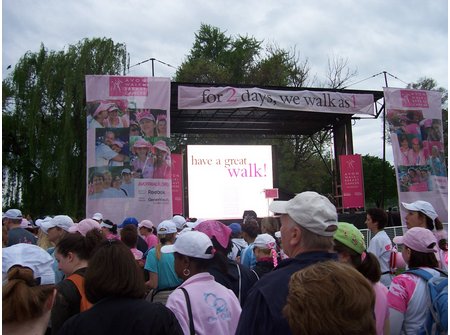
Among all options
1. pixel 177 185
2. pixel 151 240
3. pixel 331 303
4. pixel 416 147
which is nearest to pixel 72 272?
pixel 331 303

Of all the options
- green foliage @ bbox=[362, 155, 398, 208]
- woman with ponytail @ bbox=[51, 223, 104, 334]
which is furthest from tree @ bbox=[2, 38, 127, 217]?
green foliage @ bbox=[362, 155, 398, 208]

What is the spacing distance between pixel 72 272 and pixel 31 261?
2.57 ft

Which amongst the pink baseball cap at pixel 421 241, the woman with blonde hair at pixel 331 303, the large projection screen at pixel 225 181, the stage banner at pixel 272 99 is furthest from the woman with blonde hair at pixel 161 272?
the large projection screen at pixel 225 181

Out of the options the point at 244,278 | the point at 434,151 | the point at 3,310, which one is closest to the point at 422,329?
the point at 244,278

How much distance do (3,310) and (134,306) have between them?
505 mm

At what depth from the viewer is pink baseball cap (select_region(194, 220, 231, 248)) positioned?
2904 mm

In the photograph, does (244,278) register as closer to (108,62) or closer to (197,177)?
(197,177)

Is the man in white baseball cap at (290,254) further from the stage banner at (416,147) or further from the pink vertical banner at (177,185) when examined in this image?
the stage banner at (416,147)

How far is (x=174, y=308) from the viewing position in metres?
2.21

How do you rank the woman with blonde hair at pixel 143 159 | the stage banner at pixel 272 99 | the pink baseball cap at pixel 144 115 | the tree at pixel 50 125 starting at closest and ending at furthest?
the woman with blonde hair at pixel 143 159
the pink baseball cap at pixel 144 115
the stage banner at pixel 272 99
the tree at pixel 50 125

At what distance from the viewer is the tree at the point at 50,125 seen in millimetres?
15329

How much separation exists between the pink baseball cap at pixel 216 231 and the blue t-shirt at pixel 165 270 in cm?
83

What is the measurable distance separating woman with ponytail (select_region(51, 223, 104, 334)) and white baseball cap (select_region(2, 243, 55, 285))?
0.37 meters

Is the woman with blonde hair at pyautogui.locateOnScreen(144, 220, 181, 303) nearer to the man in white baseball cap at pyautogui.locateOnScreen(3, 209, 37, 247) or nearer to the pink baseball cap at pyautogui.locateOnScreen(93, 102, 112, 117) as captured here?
the man in white baseball cap at pyautogui.locateOnScreen(3, 209, 37, 247)
